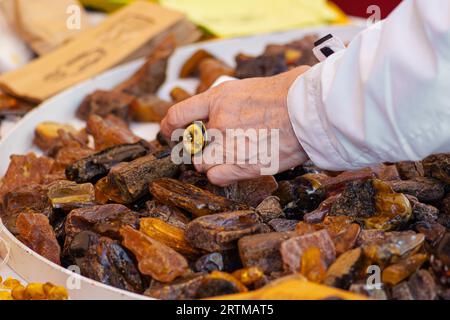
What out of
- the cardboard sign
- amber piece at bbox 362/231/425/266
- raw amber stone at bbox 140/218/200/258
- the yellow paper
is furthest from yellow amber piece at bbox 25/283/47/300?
the yellow paper

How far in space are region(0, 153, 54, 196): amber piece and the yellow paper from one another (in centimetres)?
78

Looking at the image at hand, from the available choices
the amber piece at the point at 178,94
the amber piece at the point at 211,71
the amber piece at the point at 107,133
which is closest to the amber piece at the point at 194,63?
the amber piece at the point at 211,71

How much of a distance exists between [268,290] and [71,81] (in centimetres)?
95

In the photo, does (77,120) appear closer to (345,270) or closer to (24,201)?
(24,201)

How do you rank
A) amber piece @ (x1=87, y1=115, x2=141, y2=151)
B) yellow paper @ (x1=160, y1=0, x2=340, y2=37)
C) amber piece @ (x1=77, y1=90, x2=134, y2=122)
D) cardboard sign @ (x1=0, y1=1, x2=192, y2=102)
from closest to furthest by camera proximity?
1. amber piece @ (x1=87, y1=115, x2=141, y2=151)
2. amber piece @ (x1=77, y1=90, x2=134, y2=122)
3. cardboard sign @ (x1=0, y1=1, x2=192, y2=102)
4. yellow paper @ (x1=160, y1=0, x2=340, y2=37)

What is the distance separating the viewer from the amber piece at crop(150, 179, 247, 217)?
3.08ft

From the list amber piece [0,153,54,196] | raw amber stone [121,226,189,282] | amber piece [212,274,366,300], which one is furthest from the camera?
amber piece [0,153,54,196]

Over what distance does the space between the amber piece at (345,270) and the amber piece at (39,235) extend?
0.36 metres

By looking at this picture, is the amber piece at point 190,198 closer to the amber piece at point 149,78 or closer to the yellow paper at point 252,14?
the amber piece at point 149,78

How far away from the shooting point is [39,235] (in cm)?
94

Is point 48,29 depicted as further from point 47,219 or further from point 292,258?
point 292,258

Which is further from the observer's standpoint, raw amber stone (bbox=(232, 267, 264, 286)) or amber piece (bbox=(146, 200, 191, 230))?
amber piece (bbox=(146, 200, 191, 230))

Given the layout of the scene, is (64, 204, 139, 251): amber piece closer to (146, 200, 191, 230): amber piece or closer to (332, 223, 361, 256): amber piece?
(146, 200, 191, 230): amber piece

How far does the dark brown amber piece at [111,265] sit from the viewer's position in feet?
2.80
